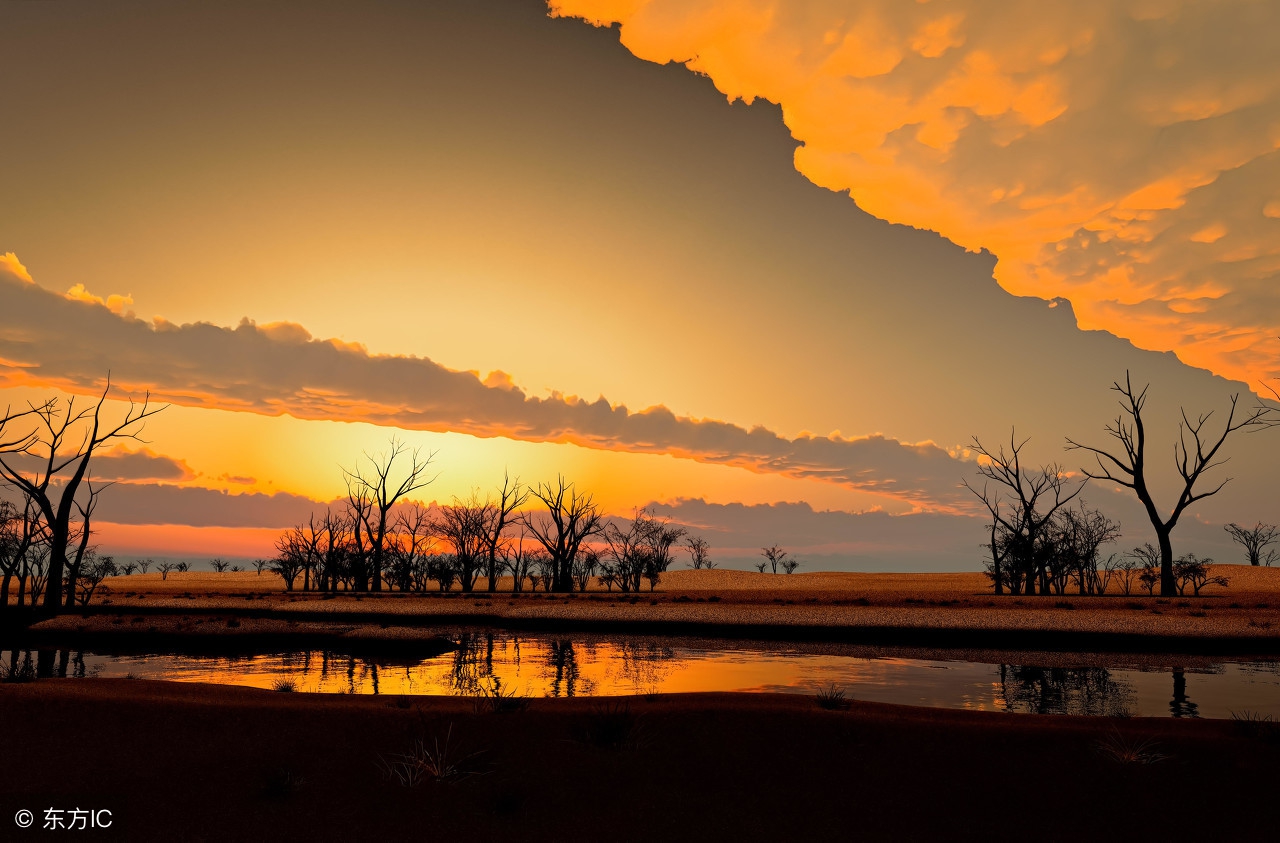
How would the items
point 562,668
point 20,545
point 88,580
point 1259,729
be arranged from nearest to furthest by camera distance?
1. point 1259,729
2. point 562,668
3. point 20,545
4. point 88,580

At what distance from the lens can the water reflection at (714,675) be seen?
1316 cm

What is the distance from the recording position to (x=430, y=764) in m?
7.02

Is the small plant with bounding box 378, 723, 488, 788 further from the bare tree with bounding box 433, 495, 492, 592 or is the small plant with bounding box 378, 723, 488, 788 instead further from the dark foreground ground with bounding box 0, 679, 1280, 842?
the bare tree with bounding box 433, 495, 492, 592

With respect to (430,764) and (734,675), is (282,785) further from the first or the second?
(734,675)

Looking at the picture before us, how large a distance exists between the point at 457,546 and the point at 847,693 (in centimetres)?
7486

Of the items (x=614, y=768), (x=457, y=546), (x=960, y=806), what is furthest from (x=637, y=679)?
(x=457, y=546)

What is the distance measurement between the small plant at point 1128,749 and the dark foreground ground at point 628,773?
0.03 metres

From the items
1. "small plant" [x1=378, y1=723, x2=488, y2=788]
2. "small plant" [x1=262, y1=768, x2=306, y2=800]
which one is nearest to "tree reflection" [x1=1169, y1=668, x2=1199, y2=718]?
"small plant" [x1=378, y1=723, x2=488, y2=788]

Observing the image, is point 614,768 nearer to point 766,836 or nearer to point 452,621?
point 766,836

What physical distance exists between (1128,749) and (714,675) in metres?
9.41

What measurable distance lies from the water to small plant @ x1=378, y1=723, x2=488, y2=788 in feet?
18.9

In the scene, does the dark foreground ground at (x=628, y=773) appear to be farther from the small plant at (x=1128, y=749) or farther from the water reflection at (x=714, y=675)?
the water reflection at (x=714, y=675)

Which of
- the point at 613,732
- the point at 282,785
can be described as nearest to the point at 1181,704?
the point at 613,732

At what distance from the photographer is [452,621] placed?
31.6 metres
